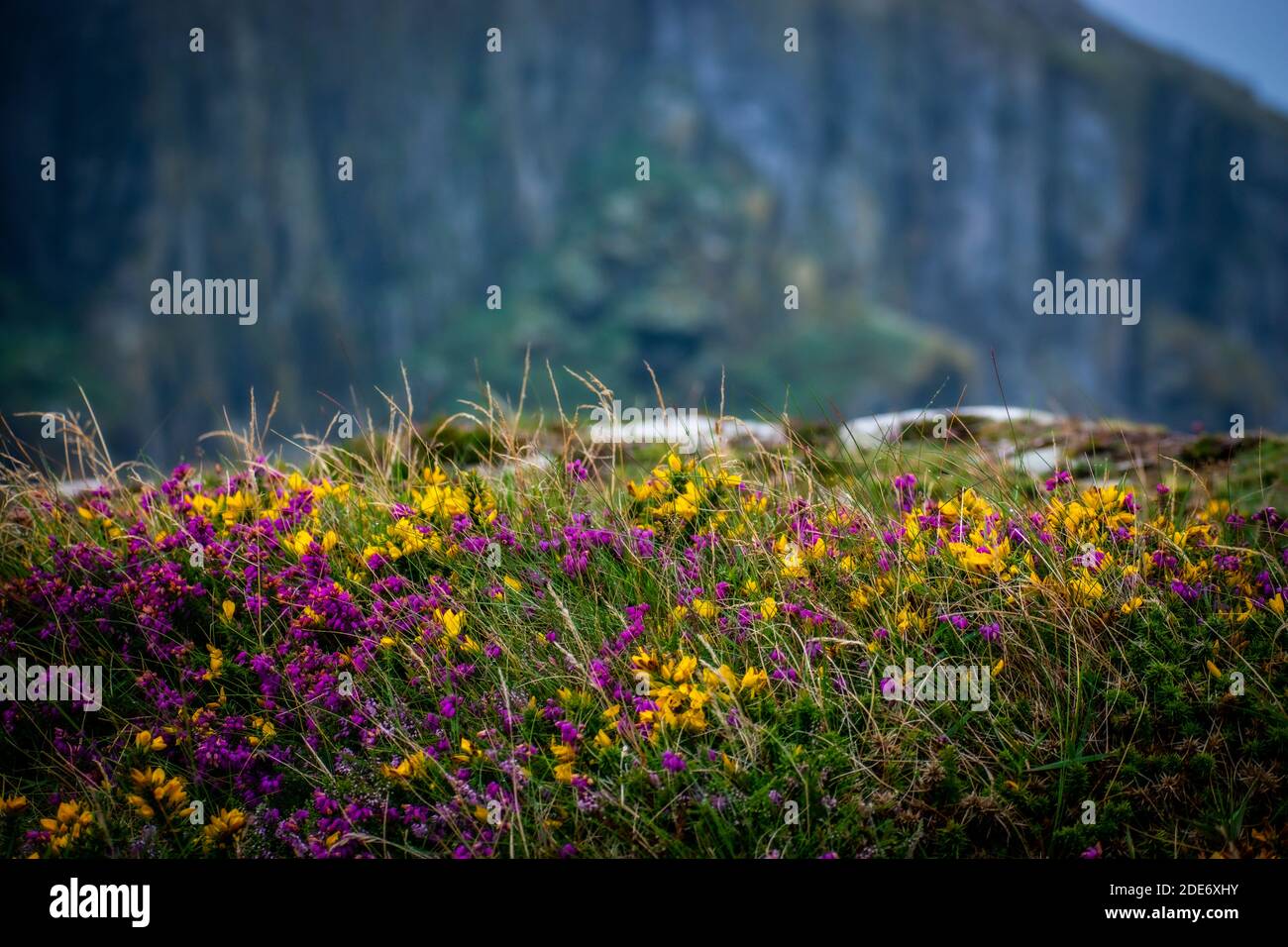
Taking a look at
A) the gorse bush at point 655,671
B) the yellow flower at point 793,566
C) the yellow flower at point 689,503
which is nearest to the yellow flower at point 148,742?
the gorse bush at point 655,671

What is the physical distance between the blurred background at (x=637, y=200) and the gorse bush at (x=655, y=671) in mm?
124951

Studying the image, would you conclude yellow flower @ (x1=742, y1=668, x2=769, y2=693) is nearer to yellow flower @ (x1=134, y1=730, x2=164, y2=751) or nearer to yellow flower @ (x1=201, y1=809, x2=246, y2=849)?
yellow flower @ (x1=201, y1=809, x2=246, y2=849)

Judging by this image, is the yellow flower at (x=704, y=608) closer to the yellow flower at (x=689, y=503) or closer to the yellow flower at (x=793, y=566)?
the yellow flower at (x=793, y=566)

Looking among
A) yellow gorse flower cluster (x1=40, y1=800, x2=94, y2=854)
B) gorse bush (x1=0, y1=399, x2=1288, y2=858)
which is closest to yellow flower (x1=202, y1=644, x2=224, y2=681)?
gorse bush (x1=0, y1=399, x2=1288, y2=858)

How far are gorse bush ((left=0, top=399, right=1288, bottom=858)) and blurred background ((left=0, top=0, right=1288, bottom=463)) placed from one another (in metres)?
125

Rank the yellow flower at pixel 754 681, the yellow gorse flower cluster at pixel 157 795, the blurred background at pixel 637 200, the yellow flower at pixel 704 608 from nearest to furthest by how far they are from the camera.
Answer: the yellow gorse flower cluster at pixel 157 795 < the yellow flower at pixel 754 681 < the yellow flower at pixel 704 608 < the blurred background at pixel 637 200

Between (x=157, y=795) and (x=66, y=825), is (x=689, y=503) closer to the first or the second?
(x=157, y=795)

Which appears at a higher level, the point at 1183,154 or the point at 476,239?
the point at 1183,154

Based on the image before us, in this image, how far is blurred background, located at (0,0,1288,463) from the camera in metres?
143

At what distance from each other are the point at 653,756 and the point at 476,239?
165824 mm

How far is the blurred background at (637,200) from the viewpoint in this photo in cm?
14312
